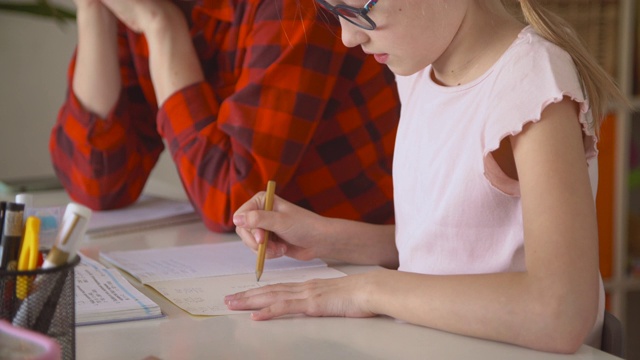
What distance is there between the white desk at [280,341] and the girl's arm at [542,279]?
2cm

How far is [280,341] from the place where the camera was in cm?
A: 83

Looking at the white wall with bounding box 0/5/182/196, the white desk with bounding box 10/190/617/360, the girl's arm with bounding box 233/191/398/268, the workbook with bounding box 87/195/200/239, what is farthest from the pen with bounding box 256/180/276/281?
the white wall with bounding box 0/5/182/196

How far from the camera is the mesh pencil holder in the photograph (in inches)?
26.4

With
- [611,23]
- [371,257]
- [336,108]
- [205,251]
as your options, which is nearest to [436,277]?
[371,257]

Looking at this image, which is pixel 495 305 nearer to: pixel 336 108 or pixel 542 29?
pixel 542 29

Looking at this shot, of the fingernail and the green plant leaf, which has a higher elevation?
the green plant leaf

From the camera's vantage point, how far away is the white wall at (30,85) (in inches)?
90.0

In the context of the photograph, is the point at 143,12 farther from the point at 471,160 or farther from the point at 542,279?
the point at 542,279

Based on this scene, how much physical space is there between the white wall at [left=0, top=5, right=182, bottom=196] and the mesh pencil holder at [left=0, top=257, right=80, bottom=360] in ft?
5.42

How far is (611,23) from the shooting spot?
96.3 inches

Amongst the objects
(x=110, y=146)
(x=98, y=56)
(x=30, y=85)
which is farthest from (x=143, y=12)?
(x=30, y=85)

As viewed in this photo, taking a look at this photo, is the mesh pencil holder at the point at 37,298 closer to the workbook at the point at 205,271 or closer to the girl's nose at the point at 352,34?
the workbook at the point at 205,271

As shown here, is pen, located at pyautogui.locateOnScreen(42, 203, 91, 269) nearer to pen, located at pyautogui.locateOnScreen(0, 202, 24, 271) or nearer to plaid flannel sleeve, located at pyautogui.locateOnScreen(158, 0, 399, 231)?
pen, located at pyautogui.locateOnScreen(0, 202, 24, 271)

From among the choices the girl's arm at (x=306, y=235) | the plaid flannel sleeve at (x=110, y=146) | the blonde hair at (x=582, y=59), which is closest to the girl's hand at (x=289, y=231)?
the girl's arm at (x=306, y=235)
